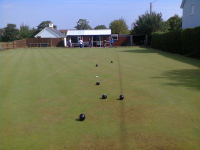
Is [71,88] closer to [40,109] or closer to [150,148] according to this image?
[40,109]

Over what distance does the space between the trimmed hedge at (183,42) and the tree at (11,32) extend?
2378 inches

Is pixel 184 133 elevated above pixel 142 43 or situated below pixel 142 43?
below

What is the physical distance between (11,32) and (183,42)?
217 feet

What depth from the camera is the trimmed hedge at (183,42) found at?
16719mm

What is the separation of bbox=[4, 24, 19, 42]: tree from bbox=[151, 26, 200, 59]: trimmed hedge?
6041 centimetres

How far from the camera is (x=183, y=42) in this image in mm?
19359

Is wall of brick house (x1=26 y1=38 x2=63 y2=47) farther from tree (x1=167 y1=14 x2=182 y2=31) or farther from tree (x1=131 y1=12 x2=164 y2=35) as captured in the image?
tree (x1=167 y1=14 x2=182 y2=31)

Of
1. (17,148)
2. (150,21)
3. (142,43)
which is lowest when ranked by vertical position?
(17,148)

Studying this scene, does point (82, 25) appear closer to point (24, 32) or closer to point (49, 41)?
point (24, 32)

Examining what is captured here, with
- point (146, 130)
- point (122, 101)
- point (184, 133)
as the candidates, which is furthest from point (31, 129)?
point (184, 133)

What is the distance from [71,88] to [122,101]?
2426 millimetres

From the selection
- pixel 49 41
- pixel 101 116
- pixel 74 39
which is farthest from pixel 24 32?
pixel 101 116

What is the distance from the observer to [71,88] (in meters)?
7.56

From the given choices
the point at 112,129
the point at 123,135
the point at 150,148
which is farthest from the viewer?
the point at 112,129
